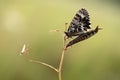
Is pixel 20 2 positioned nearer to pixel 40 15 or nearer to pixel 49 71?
pixel 40 15

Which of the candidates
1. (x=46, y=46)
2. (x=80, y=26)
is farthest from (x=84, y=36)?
(x=46, y=46)

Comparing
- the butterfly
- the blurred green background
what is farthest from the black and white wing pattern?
the blurred green background

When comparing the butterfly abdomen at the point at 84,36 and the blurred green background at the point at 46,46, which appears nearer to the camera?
the butterfly abdomen at the point at 84,36

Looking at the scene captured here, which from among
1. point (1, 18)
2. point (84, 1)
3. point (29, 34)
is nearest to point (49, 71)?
point (29, 34)

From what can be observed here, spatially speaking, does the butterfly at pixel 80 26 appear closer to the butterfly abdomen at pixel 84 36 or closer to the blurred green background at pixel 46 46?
the butterfly abdomen at pixel 84 36

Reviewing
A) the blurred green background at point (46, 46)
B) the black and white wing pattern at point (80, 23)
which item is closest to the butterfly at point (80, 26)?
the black and white wing pattern at point (80, 23)

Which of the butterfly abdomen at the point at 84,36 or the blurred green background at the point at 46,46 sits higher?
the butterfly abdomen at the point at 84,36
